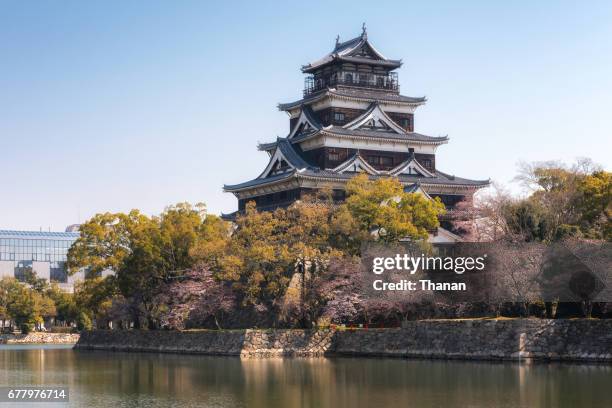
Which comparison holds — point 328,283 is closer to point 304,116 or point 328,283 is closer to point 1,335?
point 304,116

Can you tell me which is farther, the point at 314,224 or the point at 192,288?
the point at 192,288

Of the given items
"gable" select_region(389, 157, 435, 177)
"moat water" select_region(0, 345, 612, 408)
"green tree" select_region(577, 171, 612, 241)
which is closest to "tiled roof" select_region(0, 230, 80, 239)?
"gable" select_region(389, 157, 435, 177)

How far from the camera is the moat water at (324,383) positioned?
28.1 metres

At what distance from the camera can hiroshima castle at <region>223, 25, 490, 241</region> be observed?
6122 centimetres

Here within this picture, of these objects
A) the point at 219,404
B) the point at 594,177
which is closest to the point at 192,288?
the point at 594,177

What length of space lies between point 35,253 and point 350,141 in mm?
72640

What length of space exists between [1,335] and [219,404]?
6394 centimetres

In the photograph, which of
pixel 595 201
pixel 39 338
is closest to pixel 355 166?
pixel 595 201

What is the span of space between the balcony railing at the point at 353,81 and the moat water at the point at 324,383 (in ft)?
81.3

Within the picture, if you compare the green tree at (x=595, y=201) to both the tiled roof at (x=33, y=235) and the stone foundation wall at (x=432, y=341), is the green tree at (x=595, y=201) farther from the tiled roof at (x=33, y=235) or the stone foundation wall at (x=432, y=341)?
the tiled roof at (x=33, y=235)

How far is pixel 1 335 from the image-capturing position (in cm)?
8775

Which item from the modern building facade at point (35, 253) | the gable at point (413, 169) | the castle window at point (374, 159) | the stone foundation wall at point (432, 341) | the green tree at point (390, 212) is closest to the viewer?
the stone foundation wall at point (432, 341)

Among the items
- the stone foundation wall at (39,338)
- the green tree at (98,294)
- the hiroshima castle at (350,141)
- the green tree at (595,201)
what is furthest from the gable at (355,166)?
the stone foundation wall at (39,338)

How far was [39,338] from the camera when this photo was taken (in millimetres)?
86750
